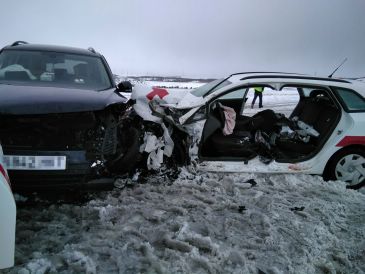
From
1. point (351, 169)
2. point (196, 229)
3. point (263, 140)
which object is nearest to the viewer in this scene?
point (196, 229)

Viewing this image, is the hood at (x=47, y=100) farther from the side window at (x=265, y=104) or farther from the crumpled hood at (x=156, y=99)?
the side window at (x=265, y=104)

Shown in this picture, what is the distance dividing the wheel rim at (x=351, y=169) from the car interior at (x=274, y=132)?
1.39 ft

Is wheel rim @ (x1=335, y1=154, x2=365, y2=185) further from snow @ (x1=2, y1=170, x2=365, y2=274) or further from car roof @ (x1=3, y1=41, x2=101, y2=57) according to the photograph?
car roof @ (x1=3, y1=41, x2=101, y2=57)

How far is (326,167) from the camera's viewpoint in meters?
4.85

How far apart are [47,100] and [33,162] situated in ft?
1.98

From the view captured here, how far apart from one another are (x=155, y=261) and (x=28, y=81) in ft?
8.93

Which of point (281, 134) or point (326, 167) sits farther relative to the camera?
point (281, 134)

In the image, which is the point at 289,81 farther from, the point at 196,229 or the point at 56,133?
the point at 56,133

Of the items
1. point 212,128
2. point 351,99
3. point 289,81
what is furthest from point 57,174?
point 351,99

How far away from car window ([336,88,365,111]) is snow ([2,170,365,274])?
124 centimetres

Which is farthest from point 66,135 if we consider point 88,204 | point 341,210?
point 341,210

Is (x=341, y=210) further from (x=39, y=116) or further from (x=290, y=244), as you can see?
(x=39, y=116)

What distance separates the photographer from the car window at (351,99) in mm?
4797

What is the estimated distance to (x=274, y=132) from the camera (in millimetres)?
5629
